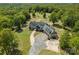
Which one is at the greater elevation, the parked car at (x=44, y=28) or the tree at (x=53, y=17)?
the tree at (x=53, y=17)

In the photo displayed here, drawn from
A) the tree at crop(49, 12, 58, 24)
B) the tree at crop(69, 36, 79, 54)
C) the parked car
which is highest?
the tree at crop(49, 12, 58, 24)

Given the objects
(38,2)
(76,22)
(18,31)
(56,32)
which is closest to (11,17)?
(18,31)

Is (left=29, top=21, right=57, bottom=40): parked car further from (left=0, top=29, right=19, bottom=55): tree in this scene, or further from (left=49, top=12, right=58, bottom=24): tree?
(left=0, top=29, right=19, bottom=55): tree

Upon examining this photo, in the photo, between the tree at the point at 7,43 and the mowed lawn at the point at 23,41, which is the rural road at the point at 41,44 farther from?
the tree at the point at 7,43

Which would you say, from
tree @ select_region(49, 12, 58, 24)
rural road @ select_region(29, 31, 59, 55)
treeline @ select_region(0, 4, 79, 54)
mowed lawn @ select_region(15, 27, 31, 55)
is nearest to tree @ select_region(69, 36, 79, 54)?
treeline @ select_region(0, 4, 79, 54)

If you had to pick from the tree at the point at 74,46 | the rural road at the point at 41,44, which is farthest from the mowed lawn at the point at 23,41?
the tree at the point at 74,46

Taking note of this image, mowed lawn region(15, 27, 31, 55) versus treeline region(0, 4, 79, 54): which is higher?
treeline region(0, 4, 79, 54)
